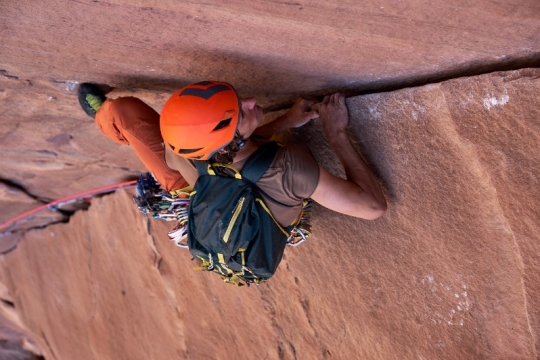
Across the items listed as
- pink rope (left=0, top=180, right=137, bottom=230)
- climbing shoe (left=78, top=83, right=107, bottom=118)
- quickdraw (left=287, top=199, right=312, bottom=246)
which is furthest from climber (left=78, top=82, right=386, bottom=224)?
pink rope (left=0, top=180, right=137, bottom=230)

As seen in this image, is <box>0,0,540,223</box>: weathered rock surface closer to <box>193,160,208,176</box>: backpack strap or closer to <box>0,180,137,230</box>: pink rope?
<box>193,160,208,176</box>: backpack strap

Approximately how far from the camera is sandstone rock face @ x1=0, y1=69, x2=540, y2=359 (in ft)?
5.58

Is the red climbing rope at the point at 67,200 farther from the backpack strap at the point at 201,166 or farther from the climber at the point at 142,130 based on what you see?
the backpack strap at the point at 201,166

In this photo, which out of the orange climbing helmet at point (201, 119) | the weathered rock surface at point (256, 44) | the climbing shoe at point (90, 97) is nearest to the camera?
the weathered rock surface at point (256, 44)

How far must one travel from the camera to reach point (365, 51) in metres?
1.75

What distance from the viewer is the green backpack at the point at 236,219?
179 cm

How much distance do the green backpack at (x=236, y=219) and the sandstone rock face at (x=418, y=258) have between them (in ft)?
1.40

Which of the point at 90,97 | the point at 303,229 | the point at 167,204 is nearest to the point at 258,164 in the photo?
the point at 303,229

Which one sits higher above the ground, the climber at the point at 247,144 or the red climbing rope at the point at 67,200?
the climber at the point at 247,144

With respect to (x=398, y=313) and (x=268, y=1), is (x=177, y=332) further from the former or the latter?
(x=268, y=1)

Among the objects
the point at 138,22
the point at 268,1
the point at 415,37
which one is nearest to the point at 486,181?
the point at 415,37

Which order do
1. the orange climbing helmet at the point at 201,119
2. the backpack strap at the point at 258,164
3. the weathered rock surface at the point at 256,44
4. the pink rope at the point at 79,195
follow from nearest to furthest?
the weathered rock surface at the point at 256,44
the orange climbing helmet at the point at 201,119
the backpack strap at the point at 258,164
the pink rope at the point at 79,195

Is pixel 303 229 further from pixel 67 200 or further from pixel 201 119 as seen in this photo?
pixel 67 200

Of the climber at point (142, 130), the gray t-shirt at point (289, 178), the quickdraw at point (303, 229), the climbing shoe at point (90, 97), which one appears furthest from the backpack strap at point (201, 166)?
the climbing shoe at point (90, 97)
